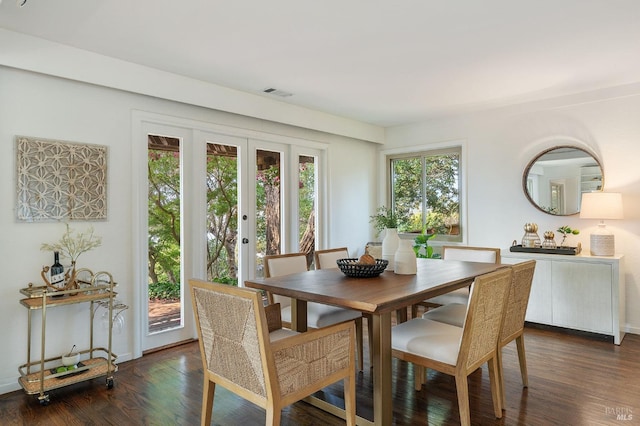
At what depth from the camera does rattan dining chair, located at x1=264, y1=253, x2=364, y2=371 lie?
2723 mm

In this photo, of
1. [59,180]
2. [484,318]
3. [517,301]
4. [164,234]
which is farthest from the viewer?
[164,234]

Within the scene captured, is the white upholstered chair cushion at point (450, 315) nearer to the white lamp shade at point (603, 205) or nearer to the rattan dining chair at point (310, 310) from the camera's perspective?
the rattan dining chair at point (310, 310)

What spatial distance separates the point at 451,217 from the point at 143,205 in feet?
12.0

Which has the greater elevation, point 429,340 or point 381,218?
point 381,218

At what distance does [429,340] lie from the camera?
2.14 metres

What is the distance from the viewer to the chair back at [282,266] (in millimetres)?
3059

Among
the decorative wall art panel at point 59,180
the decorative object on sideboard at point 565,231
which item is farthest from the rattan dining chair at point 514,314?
the decorative wall art panel at point 59,180

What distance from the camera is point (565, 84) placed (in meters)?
3.87

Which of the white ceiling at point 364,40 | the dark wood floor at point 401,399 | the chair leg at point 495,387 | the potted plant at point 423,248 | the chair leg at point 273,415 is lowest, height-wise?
the dark wood floor at point 401,399

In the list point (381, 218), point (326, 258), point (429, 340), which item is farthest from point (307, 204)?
point (429, 340)

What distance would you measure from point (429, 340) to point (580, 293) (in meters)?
2.45

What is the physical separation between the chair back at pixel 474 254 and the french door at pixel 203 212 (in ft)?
5.93

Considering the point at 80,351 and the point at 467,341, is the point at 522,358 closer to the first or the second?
the point at 467,341

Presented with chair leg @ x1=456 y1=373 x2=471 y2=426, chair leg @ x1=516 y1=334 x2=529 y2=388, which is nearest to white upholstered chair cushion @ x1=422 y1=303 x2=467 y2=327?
chair leg @ x1=516 y1=334 x2=529 y2=388
